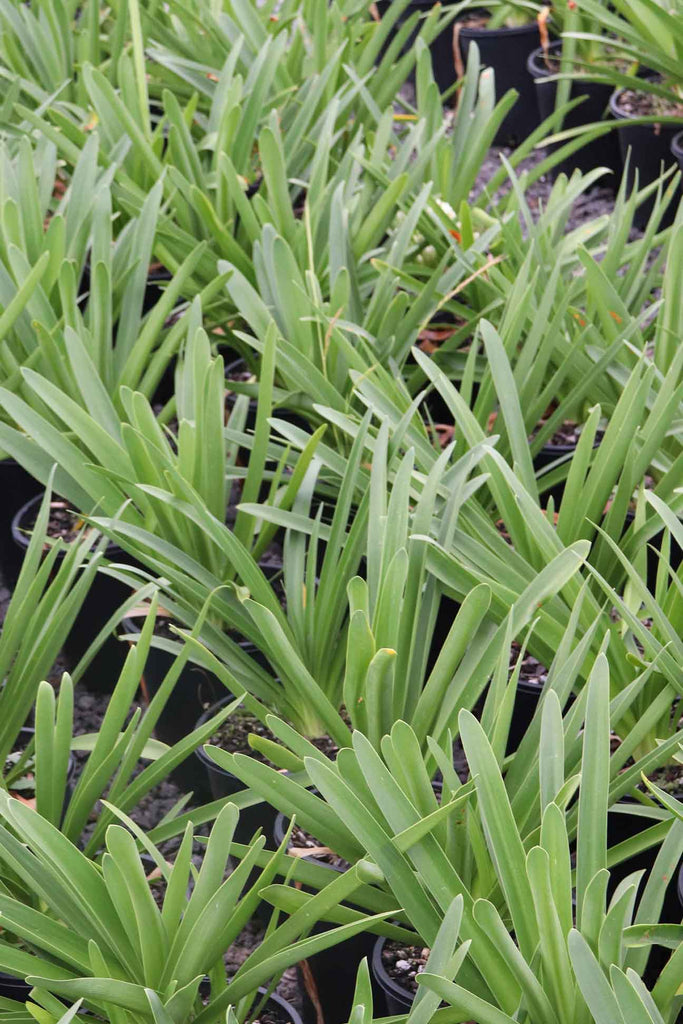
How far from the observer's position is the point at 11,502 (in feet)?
4.95

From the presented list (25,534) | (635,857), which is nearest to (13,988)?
(635,857)

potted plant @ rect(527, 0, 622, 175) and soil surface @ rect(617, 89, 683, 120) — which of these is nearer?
soil surface @ rect(617, 89, 683, 120)

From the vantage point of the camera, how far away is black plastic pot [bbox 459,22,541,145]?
244 centimetres

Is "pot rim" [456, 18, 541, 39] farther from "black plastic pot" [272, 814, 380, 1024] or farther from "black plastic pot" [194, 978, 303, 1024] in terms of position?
"black plastic pot" [194, 978, 303, 1024]

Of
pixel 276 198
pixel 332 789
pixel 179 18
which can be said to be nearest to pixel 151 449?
pixel 332 789

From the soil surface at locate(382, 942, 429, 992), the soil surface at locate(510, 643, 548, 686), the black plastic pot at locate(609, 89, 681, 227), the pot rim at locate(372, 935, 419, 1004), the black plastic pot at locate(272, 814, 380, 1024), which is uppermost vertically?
the black plastic pot at locate(609, 89, 681, 227)

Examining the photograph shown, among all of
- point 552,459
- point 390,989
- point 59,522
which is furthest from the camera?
point 59,522

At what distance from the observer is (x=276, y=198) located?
1.47 m

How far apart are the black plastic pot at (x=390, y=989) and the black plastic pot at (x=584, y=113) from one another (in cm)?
171

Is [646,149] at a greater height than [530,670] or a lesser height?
greater

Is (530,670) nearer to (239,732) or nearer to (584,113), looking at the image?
(239,732)

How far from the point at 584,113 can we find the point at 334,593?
1613mm

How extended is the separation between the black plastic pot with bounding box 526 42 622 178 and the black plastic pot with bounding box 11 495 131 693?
131cm

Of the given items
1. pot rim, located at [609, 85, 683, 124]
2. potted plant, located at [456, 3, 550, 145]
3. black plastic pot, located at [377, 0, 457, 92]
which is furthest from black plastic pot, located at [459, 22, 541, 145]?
pot rim, located at [609, 85, 683, 124]
